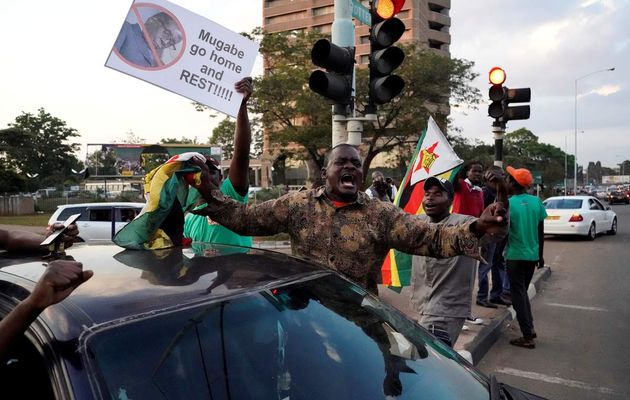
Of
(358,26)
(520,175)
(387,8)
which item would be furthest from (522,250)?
(358,26)

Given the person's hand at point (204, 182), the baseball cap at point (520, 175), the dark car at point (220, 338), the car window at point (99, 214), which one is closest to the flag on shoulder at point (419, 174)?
the baseball cap at point (520, 175)

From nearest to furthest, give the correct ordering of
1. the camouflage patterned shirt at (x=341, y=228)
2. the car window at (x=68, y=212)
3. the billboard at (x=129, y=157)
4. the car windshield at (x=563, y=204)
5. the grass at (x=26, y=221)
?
Answer: the camouflage patterned shirt at (x=341, y=228) → the car window at (x=68, y=212) → the car windshield at (x=563, y=204) → the grass at (x=26, y=221) → the billboard at (x=129, y=157)

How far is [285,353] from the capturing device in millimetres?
1777

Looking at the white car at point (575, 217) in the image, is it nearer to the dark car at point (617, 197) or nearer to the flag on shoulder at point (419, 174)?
the flag on shoulder at point (419, 174)

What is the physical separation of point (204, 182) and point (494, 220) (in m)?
1.43

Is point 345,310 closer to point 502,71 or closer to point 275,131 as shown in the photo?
point 502,71

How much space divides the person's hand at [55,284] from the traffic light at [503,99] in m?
7.57

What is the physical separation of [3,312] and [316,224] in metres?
1.47

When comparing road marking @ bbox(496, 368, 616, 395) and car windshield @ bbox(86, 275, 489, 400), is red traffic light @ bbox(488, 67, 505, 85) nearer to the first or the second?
road marking @ bbox(496, 368, 616, 395)

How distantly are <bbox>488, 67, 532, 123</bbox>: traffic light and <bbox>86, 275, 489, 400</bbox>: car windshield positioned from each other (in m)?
6.62

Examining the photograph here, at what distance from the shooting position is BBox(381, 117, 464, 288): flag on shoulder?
186 inches

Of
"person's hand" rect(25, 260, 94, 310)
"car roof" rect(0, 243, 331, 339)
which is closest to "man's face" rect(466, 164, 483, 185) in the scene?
"car roof" rect(0, 243, 331, 339)

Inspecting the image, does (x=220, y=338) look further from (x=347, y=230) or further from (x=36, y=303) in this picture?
(x=347, y=230)

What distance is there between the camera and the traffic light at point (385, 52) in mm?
5590
